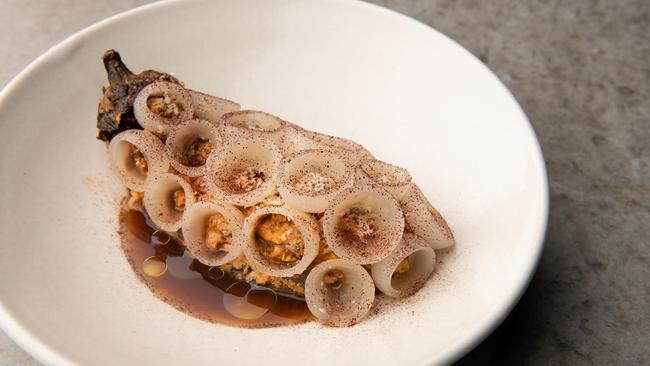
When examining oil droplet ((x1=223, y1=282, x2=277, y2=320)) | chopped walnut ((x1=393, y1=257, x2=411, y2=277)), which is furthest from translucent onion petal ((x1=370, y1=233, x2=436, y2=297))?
oil droplet ((x1=223, y1=282, x2=277, y2=320))

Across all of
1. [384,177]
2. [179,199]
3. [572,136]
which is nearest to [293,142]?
[384,177]

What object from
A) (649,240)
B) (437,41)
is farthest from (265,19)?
(649,240)

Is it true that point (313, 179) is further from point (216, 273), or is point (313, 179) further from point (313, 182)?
point (216, 273)

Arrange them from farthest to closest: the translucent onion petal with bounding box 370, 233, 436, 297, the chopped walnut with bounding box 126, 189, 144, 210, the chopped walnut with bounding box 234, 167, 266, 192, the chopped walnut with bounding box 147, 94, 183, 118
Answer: the chopped walnut with bounding box 126, 189, 144, 210, the chopped walnut with bounding box 147, 94, 183, 118, the chopped walnut with bounding box 234, 167, 266, 192, the translucent onion petal with bounding box 370, 233, 436, 297

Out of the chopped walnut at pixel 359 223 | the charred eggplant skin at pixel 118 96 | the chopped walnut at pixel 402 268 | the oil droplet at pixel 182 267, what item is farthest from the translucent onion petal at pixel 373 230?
the charred eggplant skin at pixel 118 96

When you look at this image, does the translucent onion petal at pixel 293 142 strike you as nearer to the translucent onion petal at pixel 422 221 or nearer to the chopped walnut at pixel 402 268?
the translucent onion petal at pixel 422 221

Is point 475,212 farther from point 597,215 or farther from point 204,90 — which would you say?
point 204,90

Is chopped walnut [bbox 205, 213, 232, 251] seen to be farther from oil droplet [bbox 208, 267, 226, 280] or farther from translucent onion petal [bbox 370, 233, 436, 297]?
translucent onion petal [bbox 370, 233, 436, 297]
